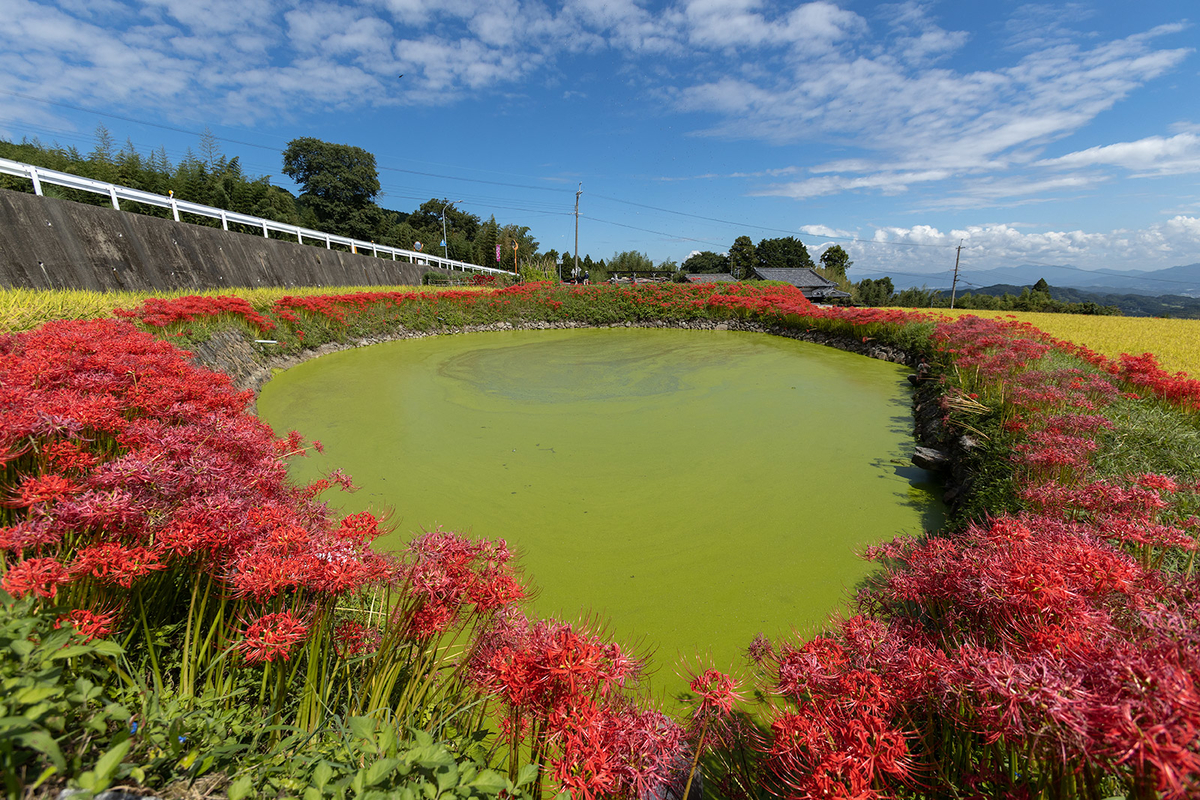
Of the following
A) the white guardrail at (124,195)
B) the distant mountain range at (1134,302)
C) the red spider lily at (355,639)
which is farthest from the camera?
the distant mountain range at (1134,302)

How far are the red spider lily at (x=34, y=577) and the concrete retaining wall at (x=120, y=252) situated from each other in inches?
275

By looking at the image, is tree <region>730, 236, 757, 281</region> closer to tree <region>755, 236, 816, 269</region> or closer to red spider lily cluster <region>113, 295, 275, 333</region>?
tree <region>755, 236, 816, 269</region>

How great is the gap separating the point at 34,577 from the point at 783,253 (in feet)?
174

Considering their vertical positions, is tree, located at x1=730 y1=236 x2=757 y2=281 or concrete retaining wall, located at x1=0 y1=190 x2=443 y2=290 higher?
tree, located at x1=730 y1=236 x2=757 y2=281

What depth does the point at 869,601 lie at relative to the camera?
1438mm

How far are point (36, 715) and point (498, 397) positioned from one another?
4577 millimetres

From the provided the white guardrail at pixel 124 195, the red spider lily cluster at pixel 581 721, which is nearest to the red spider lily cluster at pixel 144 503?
the red spider lily cluster at pixel 581 721

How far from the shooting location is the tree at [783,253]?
47312mm

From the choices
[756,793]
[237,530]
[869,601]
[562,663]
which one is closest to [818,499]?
[869,601]

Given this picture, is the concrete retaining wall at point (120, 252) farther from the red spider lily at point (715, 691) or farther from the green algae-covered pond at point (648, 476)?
the red spider lily at point (715, 691)

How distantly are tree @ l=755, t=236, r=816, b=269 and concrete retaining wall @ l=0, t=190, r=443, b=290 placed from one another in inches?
1819

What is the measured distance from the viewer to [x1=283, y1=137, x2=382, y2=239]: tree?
29.8 m

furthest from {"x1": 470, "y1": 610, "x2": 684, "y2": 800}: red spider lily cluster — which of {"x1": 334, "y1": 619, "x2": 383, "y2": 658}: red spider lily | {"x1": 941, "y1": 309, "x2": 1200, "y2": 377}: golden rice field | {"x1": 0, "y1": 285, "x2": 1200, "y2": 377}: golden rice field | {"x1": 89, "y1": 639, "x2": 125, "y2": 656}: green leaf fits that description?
{"x1": 941, "y1": 309, "x2": 1200, "y2": 377}: golden rice field

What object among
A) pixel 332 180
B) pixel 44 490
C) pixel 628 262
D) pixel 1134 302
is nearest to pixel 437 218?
pixel 332 180
